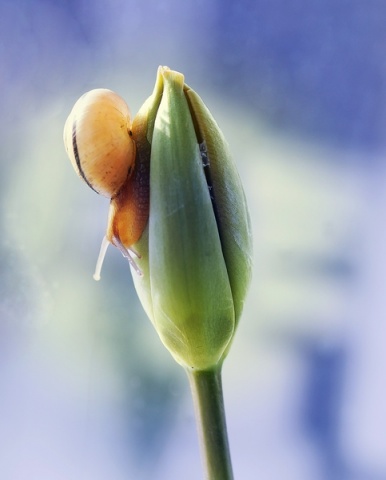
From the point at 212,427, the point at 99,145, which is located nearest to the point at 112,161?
the point at 99,145

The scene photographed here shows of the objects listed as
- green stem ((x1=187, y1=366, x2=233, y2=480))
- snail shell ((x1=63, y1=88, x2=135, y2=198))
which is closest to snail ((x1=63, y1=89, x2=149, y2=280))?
snail shell ((x1=63, y1=88, x2=135, y2=198))

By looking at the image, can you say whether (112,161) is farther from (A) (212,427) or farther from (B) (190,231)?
(A) (212,427)

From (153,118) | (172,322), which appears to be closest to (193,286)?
(172,322)

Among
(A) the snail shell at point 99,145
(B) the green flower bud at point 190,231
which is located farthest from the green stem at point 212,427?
(A) the snail shell at point 99,145

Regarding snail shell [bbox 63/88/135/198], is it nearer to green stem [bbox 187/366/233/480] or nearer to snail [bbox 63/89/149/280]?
snail [bbox 63/89/149/280]

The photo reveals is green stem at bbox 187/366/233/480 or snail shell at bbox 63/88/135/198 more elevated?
snail shell at bbox 63/88/135/198
